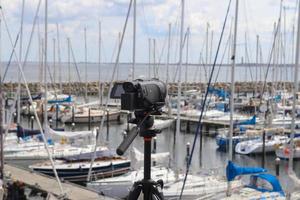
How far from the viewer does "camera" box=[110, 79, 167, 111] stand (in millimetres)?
3131

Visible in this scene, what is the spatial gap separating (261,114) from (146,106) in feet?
121

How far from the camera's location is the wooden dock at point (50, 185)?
13.4m

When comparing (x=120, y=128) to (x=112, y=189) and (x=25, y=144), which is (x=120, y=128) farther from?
(x=112, y=189)

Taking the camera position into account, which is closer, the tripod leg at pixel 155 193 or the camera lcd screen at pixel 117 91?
the tripod leg at pixel 155 193

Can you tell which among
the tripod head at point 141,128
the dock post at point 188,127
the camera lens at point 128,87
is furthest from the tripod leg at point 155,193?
the dock post at point 188,127

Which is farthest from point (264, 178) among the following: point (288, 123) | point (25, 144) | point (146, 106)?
point (288, 123)

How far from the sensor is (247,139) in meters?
30.0

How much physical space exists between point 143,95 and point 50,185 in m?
12.5

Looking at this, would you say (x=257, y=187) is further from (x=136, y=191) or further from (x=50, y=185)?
(x=136, y=191)

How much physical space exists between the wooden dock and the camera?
10223mm

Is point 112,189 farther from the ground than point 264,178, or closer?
closer

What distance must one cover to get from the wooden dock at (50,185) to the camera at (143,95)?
10.2 m

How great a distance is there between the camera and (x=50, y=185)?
15.0m

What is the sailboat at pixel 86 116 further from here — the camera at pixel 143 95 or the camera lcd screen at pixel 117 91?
the camera at pixel 143 95
